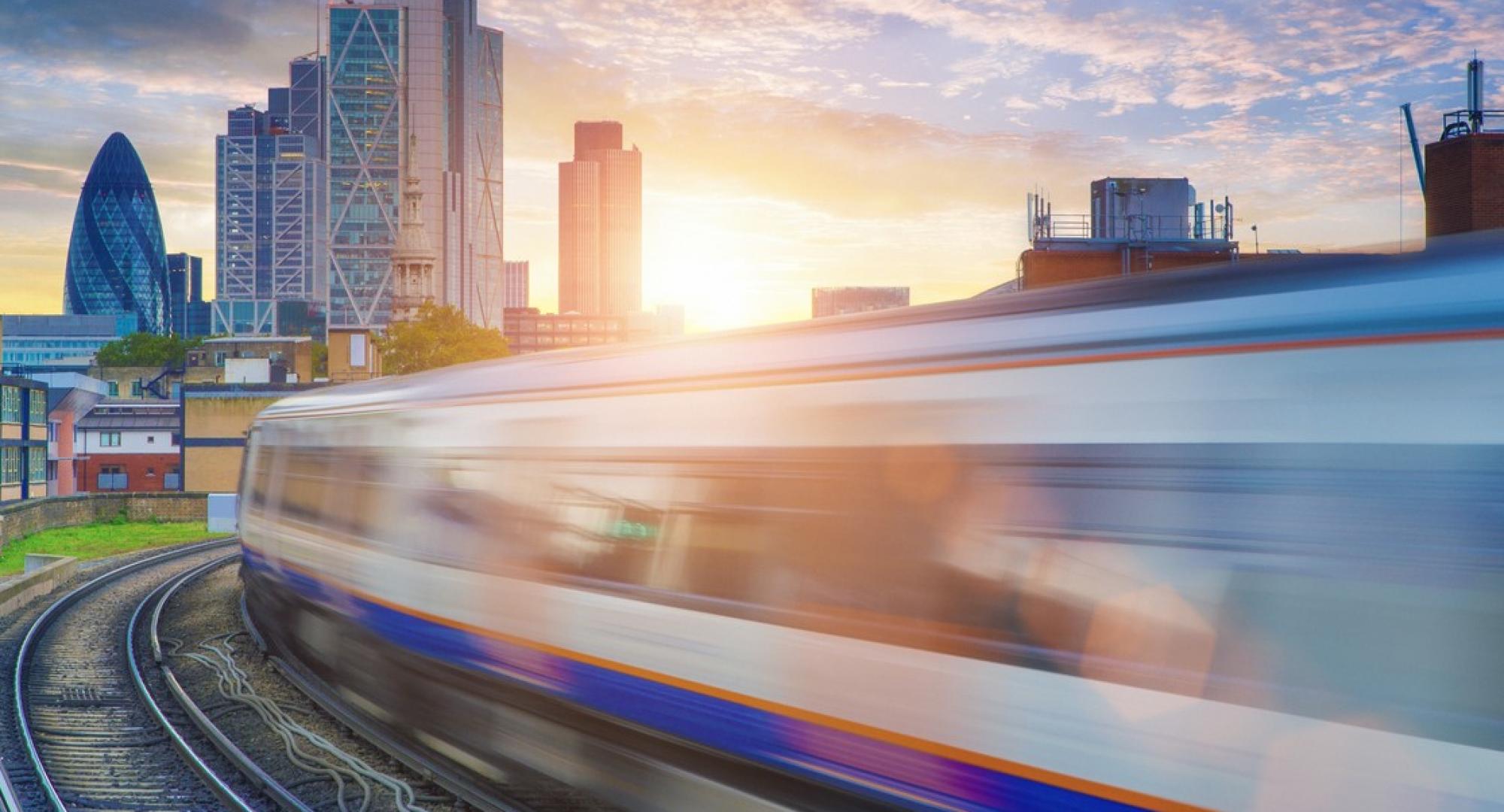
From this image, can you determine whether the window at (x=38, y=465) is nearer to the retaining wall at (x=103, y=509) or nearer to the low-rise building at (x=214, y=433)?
the low-rise building at (x=214, y=433)

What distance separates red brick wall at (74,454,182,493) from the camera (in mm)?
78062

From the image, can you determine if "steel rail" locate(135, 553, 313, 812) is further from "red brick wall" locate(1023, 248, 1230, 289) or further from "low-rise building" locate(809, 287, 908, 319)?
"low-rise building" locate(809, 287, 908, 319)

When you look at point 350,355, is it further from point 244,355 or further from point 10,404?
point 244,355

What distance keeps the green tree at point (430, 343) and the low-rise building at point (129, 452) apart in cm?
1869

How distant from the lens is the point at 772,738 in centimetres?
570

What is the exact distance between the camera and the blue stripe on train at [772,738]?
462 centimetres

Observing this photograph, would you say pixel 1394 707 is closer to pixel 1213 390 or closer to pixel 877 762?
pixel 1213 390

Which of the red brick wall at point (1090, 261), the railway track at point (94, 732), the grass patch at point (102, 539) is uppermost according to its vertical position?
the red brick wall at point (1090, 261)

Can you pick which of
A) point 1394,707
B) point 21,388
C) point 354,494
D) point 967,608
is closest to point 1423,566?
point 1394,707

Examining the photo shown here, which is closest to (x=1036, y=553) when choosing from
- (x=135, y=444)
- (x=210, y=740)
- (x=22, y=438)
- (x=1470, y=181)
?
(x=210, y=740)

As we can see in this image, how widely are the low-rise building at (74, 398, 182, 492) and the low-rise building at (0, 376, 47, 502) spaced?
51.1ft

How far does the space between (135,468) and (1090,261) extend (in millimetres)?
61055

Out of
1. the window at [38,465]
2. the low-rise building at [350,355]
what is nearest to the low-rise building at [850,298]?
the low-rise building at [350,355]

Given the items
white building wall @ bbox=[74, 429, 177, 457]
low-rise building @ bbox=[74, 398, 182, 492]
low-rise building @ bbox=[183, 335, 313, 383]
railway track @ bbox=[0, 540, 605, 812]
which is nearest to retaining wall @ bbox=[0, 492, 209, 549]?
railway track @ bbox=[0, 540, 605, 812]
